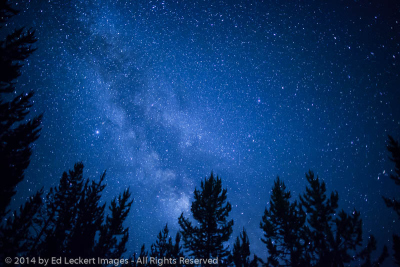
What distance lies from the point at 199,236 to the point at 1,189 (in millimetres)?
11838

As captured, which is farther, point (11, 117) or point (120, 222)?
point (120, 222)

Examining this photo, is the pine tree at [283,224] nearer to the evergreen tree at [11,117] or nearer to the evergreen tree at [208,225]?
the evergreen tree at [208,225]

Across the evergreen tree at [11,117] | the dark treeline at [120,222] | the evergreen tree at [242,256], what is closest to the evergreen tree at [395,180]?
the dark treeline at [120,222]

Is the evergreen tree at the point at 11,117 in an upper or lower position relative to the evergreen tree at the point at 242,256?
upper

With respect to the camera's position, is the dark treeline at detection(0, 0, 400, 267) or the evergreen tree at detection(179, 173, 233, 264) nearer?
the dark treeline at detection(0, 0, 400, 267)

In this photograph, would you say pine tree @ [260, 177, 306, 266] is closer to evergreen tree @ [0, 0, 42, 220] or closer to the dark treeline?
the dark treeline

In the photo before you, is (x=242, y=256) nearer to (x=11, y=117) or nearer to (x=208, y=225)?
(x=208, y=225)

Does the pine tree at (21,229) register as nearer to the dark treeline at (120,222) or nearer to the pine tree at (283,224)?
the dark treeline at (120,222)

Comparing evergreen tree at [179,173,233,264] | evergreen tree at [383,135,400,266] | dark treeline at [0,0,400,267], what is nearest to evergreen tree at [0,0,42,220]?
dark treeline at [0,0,400,267]

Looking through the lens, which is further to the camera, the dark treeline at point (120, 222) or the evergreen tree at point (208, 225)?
Result: the evergreen tree at point (208, 225)

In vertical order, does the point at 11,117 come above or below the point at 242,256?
above

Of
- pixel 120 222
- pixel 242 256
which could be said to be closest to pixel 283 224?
pixel 242 256

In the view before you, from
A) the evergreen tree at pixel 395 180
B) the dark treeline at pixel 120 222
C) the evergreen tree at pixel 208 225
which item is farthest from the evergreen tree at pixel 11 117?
the evergreen tree at pixel 395 180

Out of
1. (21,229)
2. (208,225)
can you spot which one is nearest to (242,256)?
(208,225)
